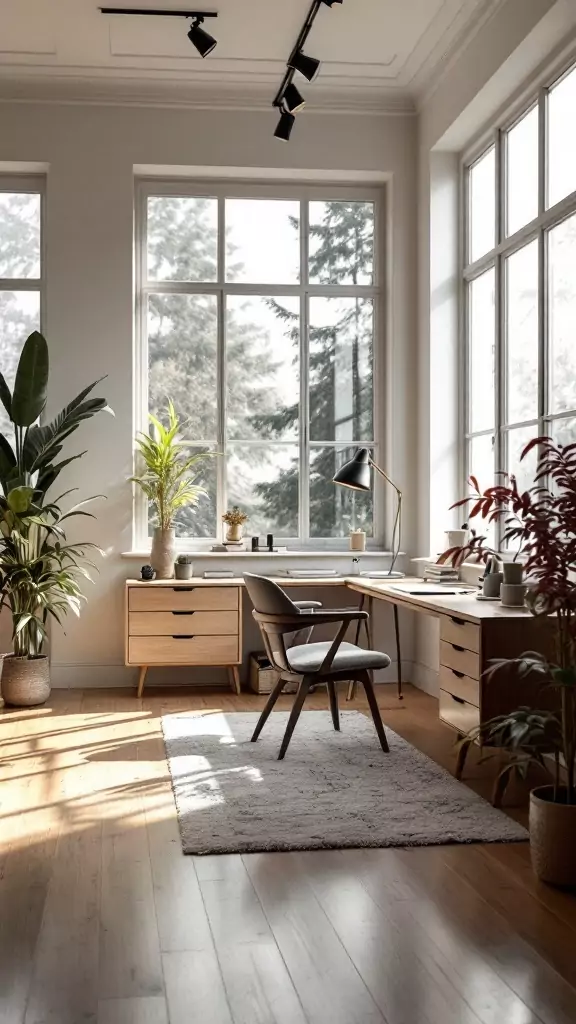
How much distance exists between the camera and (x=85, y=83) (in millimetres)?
6324

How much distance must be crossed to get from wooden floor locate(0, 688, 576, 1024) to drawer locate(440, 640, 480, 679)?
499 mm

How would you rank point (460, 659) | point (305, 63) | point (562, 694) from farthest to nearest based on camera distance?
point (305, 63)
point (460, 659)
point (562, 694)

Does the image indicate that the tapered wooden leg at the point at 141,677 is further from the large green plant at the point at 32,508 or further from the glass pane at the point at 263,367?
the glass pane at the point at 263,367

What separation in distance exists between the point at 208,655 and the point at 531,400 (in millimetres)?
2405

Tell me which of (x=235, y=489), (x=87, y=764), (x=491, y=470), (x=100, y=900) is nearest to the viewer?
(x=100, y=900)

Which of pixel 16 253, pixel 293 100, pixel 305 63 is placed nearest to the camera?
pixel 305 63

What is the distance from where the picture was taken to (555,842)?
296 centimetres

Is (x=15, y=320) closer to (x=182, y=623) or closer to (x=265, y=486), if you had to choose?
(x=265, y=486)

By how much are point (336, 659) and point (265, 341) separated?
302 centimetres

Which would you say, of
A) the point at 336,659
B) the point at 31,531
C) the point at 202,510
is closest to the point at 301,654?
the point at 336,659

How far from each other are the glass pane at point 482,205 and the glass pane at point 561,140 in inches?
31.2

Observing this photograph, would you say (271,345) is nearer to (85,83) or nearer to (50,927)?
(85,83)

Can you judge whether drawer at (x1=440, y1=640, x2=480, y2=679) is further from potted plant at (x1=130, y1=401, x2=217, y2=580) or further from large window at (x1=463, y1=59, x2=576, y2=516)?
potted plant at (x1=130, y1=401, x2=217, y2=580)

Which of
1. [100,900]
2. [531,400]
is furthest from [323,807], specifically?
[531,400]
